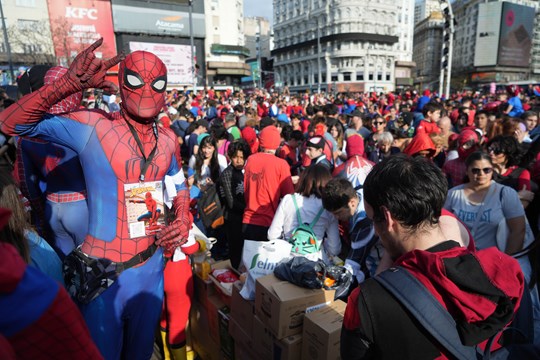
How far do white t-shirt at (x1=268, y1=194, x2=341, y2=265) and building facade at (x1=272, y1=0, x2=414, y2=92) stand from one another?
65.2 meters

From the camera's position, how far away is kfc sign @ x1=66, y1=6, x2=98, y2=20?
36844 millimetres

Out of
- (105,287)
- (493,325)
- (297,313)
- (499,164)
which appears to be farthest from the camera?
(499,164)

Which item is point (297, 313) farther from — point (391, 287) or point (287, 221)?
point (391, 287)

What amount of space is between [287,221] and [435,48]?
388ft

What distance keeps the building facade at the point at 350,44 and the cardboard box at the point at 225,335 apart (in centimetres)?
6577

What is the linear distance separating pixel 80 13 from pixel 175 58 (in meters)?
10.8

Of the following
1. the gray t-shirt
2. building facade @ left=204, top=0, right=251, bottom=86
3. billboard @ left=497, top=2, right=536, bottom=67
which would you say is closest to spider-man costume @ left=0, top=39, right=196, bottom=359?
the gray t-shirt

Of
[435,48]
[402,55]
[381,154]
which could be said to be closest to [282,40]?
[402,55]

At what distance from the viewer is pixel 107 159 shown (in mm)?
2045

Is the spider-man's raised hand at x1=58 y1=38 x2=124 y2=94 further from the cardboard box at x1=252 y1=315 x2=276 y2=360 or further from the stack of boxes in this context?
the cardboard box at x1=252 y1=315 x2=276 y2=360

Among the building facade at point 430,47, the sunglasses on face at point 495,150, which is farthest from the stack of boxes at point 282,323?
the building facade at point 430,47

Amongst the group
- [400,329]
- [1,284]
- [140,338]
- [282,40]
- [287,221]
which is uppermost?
[282,40]

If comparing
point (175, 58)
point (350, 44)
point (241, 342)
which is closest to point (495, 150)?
point (241, 342)

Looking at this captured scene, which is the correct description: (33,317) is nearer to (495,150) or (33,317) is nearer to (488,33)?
(495,150)
